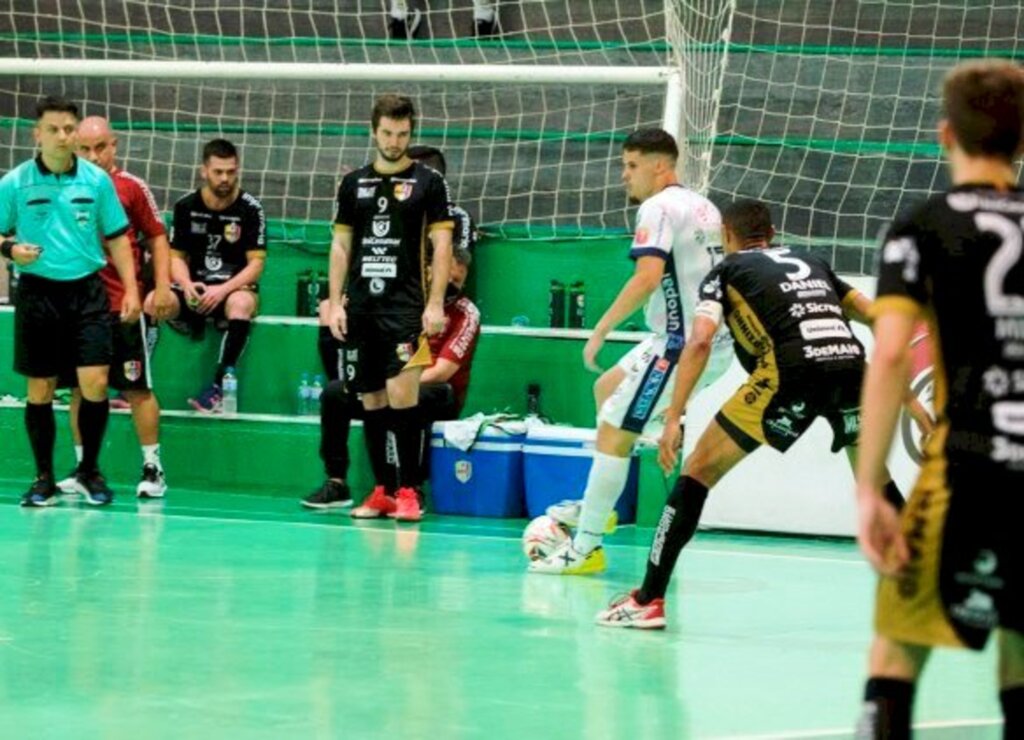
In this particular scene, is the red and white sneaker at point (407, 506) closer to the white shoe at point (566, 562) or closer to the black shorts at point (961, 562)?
the white shoe at point (566, 562)

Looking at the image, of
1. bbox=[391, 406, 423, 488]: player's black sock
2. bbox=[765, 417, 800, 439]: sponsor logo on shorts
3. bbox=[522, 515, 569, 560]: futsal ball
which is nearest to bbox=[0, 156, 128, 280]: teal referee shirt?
bbox=[391, 406, 423, 488]: player's black sock

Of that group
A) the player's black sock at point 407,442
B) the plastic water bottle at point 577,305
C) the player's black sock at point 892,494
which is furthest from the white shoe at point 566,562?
the plastic water bottle at point 577,305

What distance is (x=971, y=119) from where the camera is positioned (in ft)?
12.2

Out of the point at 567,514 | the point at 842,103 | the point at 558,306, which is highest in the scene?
the point at 842,103

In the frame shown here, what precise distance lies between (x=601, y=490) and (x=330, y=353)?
3.62m

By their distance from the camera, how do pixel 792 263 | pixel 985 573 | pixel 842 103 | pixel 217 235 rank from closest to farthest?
1. pixel 985 573
2. pixel 792 263
3. pixel 217 235
4. pixel 842 103

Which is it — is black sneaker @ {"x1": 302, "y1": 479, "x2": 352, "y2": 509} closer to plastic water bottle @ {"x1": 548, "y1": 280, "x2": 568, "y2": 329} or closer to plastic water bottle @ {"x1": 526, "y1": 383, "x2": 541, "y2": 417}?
plastic water bottle @ {"x1": 526, "y1": 383, "x2": 541, "y2": 417}

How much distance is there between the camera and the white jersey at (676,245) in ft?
28.3

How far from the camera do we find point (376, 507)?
1096cm

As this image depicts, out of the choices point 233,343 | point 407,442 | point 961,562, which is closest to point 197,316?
point 233,343

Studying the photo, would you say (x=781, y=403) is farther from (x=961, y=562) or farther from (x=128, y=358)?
(x=128, y=358)

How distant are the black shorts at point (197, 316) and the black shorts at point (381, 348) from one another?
4.31 feet

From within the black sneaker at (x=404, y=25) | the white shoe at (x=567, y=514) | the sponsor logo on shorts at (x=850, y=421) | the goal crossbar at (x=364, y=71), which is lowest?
the white shoe at (x=567, y=514)

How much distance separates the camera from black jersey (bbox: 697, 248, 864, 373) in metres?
7.33
